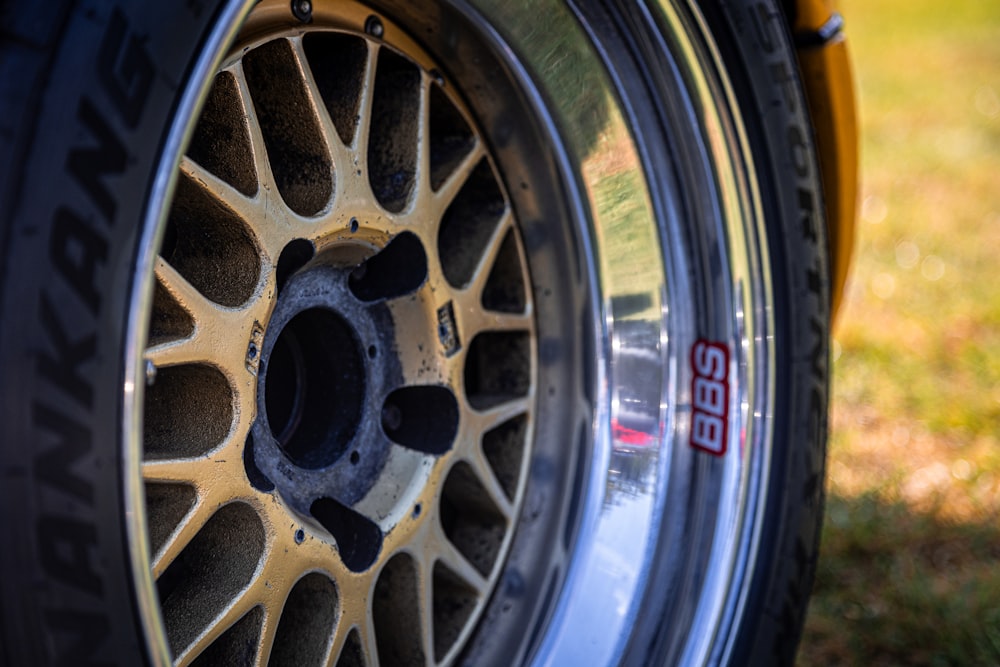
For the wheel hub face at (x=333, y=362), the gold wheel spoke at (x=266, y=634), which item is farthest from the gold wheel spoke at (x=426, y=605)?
the gold wheel spoke at (x=266, y=634)

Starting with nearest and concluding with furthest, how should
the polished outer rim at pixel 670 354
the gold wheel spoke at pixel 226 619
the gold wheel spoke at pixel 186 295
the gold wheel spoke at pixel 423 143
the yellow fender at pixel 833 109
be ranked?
the gold wheel spoke at pixel 186 295 → the gold wheel spoke at pixel 226 619 → the gold wheel spoke at pixel 423 143 → the polished outer rim at pixel 670 354 → the yellow fender at pixel 833 109

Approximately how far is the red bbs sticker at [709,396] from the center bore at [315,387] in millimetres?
530

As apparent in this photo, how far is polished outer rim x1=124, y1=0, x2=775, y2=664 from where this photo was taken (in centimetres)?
151

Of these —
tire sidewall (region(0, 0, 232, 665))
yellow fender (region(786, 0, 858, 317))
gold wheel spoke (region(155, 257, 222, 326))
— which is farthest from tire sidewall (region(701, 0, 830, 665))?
tire sidewall (region(0, 0, 232, 665))

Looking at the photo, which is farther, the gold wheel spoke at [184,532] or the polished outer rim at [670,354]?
the polished outer rim at [670,354]

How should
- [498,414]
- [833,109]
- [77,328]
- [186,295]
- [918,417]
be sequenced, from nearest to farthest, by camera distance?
[77,328] < [186,295] < [498,414] < [833,109] < [918,417]

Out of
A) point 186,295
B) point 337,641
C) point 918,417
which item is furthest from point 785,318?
point 918,417

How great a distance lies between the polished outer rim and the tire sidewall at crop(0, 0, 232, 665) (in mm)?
732

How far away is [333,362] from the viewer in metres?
1.38

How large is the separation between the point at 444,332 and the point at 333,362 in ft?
0.53

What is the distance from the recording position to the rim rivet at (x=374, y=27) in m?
1.33

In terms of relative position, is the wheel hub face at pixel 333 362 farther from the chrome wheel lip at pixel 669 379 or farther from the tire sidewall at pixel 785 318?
the tire sidewall at pixel 785 318

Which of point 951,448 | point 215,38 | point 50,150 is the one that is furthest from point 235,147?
Answer: point 951,448

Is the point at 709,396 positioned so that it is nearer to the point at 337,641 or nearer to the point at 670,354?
the point at 670,354
